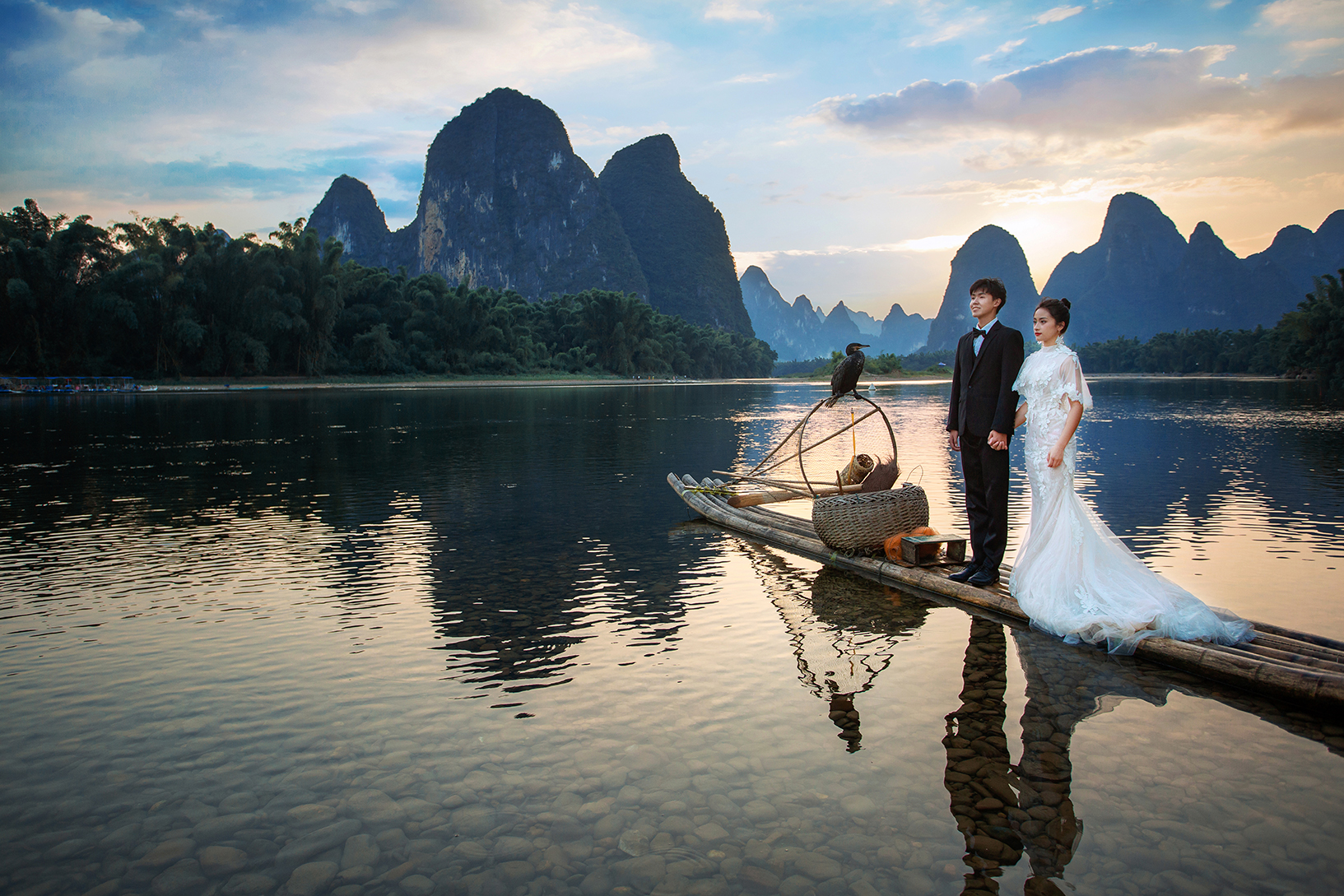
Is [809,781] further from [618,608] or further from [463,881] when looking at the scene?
[618,608]

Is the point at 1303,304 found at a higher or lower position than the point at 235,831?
higher

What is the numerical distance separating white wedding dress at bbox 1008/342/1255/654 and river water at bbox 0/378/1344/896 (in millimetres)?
300

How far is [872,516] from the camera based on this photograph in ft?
24.7

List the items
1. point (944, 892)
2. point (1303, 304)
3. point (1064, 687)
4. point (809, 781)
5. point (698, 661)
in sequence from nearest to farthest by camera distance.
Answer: point (944, 892) < point (809, 781) < point (1064, 687) < point (698, 661) < point (1303, 304)

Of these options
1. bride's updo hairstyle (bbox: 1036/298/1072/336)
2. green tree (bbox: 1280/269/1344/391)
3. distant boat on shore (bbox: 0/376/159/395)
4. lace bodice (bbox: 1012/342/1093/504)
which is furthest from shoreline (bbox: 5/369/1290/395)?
bride's updo hairstyle (bbox: 1036/298/1072/336)

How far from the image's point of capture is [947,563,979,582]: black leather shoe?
21.3ft

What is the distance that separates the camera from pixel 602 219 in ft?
643

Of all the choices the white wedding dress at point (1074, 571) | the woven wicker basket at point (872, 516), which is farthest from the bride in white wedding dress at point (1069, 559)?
the woven wicker basket at point (872, 516)

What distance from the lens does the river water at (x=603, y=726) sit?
3086mm

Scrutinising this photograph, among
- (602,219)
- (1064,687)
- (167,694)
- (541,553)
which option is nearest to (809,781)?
(1064,687)

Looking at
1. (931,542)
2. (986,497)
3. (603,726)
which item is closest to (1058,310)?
(986,497)

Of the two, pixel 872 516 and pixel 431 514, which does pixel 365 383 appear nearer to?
pixel 431 514

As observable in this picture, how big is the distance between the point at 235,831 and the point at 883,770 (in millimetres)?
2969

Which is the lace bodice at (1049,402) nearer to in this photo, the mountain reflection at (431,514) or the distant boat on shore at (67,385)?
the mountain reflection at (431,514)
